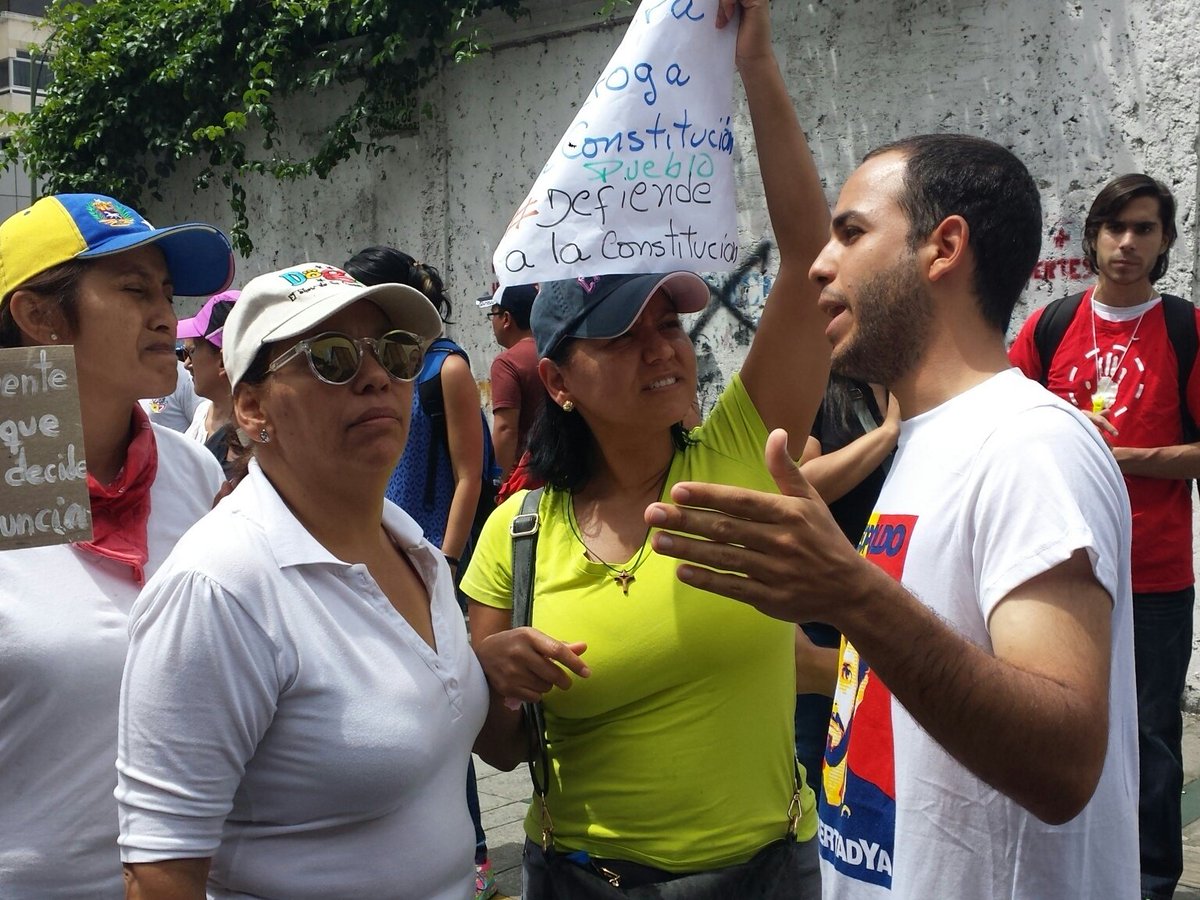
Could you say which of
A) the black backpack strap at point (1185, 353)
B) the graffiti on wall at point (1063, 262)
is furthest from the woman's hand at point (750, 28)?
the graffiti on wall at point (1063, 262)

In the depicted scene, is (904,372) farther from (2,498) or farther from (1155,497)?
(1155,497)

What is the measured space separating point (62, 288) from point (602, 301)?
1011 millimetres

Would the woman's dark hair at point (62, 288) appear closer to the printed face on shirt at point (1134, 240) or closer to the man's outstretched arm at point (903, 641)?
the man's outstretched arm at point (903, 641)

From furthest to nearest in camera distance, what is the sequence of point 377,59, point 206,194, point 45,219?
point 206,194, point 377,59, point 45,219

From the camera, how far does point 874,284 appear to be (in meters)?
1.97

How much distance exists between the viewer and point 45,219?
7.57 ft

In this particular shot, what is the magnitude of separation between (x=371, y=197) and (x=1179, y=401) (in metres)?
6.76

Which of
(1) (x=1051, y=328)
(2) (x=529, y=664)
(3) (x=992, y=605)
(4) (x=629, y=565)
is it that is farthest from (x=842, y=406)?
(3) (x=992, y=605)

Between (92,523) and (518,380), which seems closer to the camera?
(92,523)

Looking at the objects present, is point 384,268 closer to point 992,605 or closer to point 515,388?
point 515,388

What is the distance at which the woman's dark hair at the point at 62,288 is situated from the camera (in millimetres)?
2277

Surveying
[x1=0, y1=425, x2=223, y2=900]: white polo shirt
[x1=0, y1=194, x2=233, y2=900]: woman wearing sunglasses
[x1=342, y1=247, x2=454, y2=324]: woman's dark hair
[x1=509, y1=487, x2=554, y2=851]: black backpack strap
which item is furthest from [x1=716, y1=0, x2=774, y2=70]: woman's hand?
[x1=342, y1=247, x2=454, y2=324]: woman's dark hair

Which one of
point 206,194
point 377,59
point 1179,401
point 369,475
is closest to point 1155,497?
point 1179,401

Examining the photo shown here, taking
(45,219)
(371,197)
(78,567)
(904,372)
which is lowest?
(78,567)
